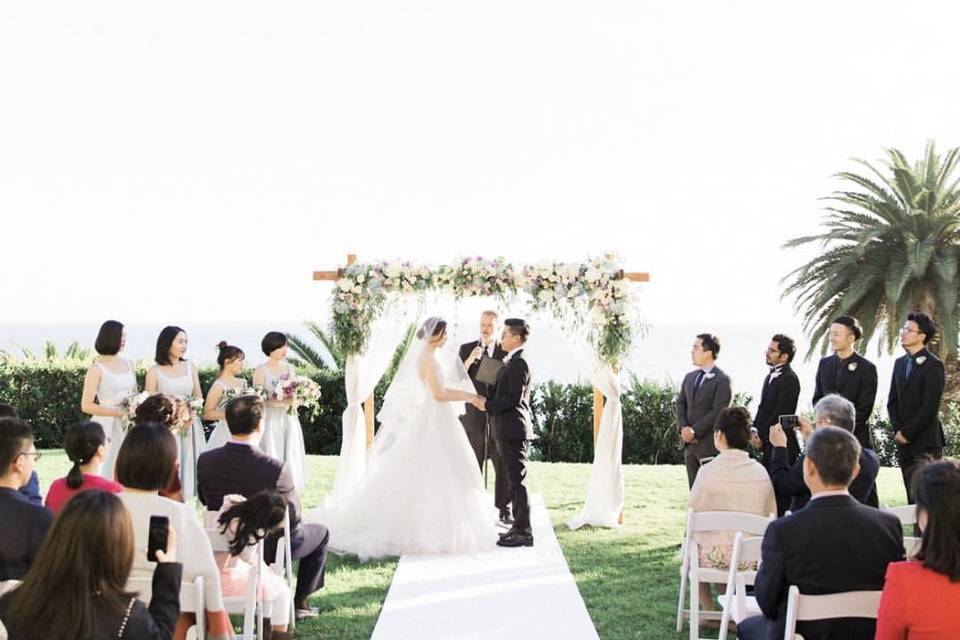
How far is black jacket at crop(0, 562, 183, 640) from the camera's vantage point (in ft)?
9.10

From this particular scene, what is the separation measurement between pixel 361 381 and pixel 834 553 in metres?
7.08

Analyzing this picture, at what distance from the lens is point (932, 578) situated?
3.14 metres

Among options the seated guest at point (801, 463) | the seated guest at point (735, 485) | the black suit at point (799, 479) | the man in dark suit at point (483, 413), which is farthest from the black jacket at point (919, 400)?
the man in dark suit at point (483, 413)

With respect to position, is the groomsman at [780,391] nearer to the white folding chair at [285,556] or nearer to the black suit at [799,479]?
the black suit at [799,479]

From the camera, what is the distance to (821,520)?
12.3 ft

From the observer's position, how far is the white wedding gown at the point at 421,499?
802cm

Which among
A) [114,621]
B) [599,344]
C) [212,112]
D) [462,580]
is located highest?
[212,112]

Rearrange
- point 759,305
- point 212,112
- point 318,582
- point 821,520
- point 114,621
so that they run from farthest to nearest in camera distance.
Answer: point 759,305 → point 212,112 → point 318,582 → point 821,520 → point 114,621

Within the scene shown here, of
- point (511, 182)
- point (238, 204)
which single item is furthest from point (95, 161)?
point (511, 182)

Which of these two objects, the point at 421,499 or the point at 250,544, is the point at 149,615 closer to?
the point at 250,544

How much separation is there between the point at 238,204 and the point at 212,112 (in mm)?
26008

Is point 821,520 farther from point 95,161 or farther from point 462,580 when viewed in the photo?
point 95,161

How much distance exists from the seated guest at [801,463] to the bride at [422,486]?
114 inches

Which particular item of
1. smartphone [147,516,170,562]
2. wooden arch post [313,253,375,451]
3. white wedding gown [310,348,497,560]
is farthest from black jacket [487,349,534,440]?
smartphone [147,516,170,562]
